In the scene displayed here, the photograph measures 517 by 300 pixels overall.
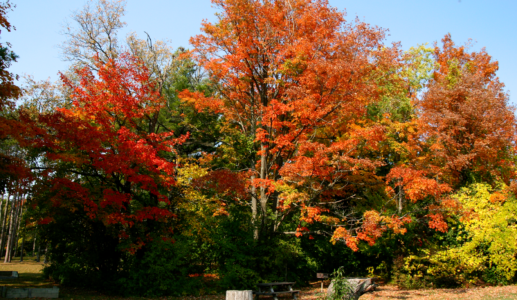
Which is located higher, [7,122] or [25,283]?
[7,122]

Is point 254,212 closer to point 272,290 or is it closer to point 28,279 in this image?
point 272,290

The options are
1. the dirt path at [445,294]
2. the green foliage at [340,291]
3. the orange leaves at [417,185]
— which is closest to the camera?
the green foliage at [340,291]

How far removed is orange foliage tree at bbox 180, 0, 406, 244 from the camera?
13.0m

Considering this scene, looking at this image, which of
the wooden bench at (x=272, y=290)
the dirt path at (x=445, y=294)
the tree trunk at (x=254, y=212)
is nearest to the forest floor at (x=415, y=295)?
the dirt path at (x=445, y=294)

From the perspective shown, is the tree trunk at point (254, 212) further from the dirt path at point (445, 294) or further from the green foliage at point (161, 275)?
the dirt path at point (445, 294)

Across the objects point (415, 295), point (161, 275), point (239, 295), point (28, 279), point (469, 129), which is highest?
point (469, 129)

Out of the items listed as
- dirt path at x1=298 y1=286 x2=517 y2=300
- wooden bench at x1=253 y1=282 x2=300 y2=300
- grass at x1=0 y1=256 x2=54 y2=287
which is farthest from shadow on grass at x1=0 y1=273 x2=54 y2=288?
dirt path at x1=298 y1=286 x2=517 y2=300

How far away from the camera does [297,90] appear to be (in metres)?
13.5

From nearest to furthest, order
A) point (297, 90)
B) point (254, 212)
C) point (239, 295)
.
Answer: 1. point (239, 295)
2. point (297, 90)
3. point (254, 212)

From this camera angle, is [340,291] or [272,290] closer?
[340,291]

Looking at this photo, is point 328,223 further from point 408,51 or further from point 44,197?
point 408,51

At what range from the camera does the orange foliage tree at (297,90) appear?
1297cm

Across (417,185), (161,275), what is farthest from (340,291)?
(161,275)

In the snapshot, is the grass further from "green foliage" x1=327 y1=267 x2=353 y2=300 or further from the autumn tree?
the autumn tree
